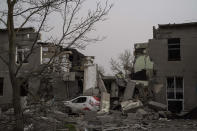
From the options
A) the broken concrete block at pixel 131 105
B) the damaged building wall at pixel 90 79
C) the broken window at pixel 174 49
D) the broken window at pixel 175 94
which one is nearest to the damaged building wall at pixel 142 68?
the broken window at pixel 174 49

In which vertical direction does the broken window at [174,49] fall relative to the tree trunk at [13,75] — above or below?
above

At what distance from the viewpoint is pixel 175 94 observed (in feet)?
57.2

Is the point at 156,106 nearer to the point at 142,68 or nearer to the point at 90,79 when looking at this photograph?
the point at 142,68

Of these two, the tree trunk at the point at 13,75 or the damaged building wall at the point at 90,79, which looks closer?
the tree trunk at the point at 13,75

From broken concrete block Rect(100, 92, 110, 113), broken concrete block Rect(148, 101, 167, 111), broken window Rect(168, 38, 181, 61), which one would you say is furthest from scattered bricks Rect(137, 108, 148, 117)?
broken window Rect(168, 38, 181, 61)

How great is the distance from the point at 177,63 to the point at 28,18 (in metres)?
13.8

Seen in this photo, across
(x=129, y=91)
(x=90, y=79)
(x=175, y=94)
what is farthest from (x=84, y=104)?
(x=175, y=94)

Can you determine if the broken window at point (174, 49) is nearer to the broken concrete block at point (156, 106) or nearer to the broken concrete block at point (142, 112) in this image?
the broken concrete block at point (156, 106)

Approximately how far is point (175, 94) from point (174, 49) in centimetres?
330

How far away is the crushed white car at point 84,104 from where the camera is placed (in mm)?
16062

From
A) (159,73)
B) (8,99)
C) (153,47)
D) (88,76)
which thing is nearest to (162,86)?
(159,73)

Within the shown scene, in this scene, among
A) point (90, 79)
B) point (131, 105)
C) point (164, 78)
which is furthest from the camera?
point (90, 79)

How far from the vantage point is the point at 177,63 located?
57.4 ft

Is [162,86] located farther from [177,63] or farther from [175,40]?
[175,40]
